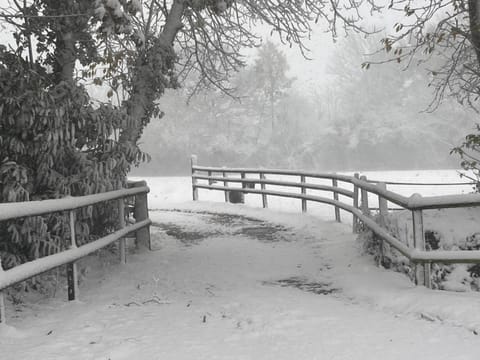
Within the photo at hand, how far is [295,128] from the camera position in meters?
60.2

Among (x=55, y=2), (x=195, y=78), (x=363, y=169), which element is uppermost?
(x=195, y=78)

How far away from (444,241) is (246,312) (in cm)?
303

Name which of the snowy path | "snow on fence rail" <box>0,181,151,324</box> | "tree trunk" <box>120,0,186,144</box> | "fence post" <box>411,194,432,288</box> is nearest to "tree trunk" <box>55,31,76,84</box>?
"tree trunk" <box>120,0,186,144</box>

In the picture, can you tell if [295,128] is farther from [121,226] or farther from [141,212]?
[121,226]

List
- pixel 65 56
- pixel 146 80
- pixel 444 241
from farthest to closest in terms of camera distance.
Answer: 1. pixel 146 80
2. pixel 65 56
3. pixel 444 241

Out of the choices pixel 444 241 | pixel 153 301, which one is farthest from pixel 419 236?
pixel 153 301

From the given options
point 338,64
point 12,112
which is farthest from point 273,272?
point 338,64

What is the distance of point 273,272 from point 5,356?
407 cm

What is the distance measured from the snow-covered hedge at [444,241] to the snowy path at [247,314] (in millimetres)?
292

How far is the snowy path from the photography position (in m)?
3.91

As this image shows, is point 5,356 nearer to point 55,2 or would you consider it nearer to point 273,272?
point 273,272

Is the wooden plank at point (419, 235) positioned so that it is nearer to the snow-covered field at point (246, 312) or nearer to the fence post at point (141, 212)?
the snow-covered field at point (246, 312)

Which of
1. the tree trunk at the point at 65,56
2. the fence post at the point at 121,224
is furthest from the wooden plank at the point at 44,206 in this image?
the tree trunk at the point at 65,56

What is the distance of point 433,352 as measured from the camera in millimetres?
3660
